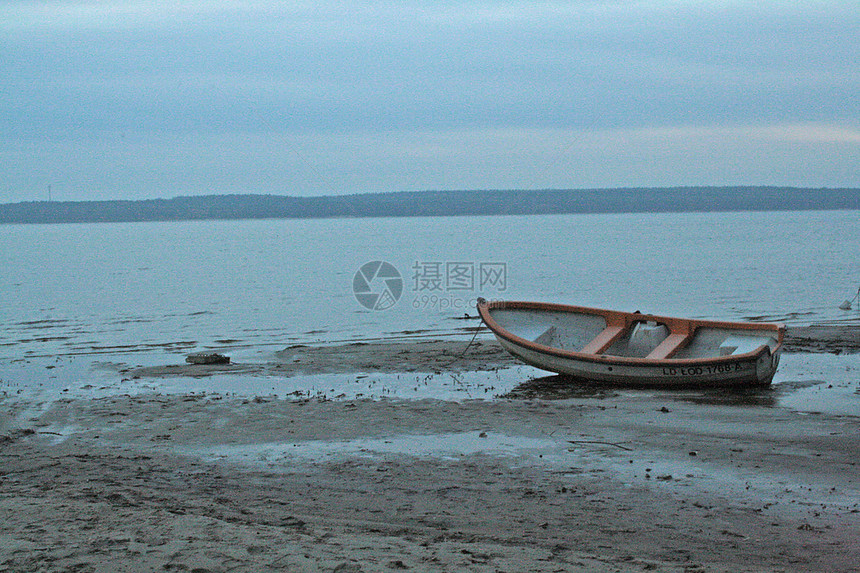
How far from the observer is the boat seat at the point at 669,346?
14.2 m

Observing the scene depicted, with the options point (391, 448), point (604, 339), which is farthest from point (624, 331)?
point (391, 448)

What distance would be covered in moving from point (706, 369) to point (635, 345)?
2151 millimetres

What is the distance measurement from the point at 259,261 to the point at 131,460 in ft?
198

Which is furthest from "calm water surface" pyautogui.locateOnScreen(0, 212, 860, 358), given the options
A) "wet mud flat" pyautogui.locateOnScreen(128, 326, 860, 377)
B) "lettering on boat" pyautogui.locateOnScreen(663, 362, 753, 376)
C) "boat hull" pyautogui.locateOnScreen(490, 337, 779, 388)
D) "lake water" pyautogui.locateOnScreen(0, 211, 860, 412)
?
"lettering on boat" pyautogui.locateOnScreen(663, 362, 753, 376)

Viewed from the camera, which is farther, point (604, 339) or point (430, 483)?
point (604, 339)

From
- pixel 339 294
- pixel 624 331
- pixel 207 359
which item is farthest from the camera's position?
pixel 339 294

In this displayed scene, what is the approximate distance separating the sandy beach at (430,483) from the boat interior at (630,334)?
1237mm

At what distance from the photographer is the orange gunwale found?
13.3m

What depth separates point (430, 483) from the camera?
8055 mm

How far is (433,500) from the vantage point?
7.48m

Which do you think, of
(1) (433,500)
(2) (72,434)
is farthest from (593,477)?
(2) (72,434)

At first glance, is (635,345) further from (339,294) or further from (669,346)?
(339,294)

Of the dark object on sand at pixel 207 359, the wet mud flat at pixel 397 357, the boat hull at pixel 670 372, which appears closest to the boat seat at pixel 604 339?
the boat hull at pixel 670 372

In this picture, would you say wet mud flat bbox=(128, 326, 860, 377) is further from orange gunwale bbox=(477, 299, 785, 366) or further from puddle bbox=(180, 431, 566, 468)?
puddle bbox=(180, 431, 566, 468)
